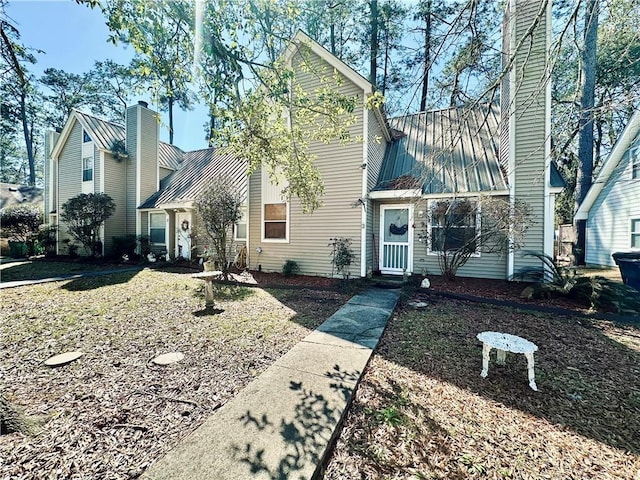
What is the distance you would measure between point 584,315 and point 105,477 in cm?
771

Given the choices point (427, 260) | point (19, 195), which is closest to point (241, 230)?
point (427, 260)

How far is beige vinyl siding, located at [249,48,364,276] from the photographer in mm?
8789

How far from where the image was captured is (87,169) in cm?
1538

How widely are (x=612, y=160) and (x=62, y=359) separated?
1838cm

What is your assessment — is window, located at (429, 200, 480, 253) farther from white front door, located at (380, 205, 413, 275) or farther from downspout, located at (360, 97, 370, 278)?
downspout, located at (360, 97, 370, 278)

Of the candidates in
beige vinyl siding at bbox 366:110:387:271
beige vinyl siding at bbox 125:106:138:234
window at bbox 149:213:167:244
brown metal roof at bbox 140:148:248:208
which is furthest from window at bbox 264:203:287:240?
beige vinyl siding at bbox 125:106:138:234

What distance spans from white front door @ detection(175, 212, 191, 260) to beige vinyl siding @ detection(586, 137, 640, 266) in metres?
17.9

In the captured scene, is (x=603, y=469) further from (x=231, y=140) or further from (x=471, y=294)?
(x=231, y=140)

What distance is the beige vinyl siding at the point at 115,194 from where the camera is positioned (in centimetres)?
1457

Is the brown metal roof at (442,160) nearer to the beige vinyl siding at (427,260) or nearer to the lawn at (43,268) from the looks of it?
the beige vinyl siding at (427,260)

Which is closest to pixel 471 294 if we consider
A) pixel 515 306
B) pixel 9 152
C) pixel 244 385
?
pixel 515 306

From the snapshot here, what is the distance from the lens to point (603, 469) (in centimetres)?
206

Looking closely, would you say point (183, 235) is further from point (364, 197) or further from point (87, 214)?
point (364, 197)

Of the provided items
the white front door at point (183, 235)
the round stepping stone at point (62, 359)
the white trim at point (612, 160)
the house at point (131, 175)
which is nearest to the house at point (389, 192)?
the white trim at point (612, 160)
